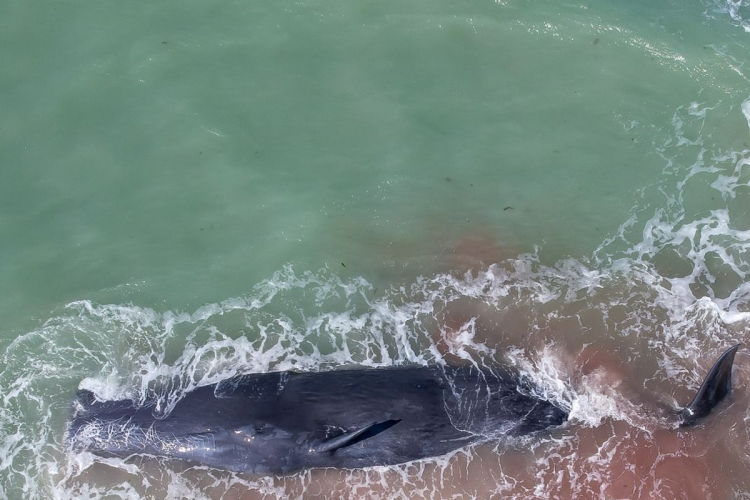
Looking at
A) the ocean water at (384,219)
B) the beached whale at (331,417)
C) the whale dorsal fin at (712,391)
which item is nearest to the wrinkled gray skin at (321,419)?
the beached whale at (331,417)

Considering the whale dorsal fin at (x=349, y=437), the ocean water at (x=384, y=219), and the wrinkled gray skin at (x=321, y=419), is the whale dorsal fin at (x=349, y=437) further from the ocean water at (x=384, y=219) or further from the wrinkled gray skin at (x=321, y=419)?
the ocean water at (x=384, y=219)

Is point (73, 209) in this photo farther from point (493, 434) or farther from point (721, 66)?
point (721, 66)

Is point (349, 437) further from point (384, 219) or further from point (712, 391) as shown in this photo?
point (712, 391)

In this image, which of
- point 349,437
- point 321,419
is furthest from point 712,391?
point 321,419

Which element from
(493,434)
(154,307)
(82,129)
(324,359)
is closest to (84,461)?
(154,307)

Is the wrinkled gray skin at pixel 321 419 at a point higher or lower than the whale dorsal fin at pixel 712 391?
lower

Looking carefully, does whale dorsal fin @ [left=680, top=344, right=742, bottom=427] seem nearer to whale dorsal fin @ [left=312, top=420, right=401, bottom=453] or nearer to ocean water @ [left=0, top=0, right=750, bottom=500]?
ocean water @ [left=0, top=0, right=750, bottom=500]
